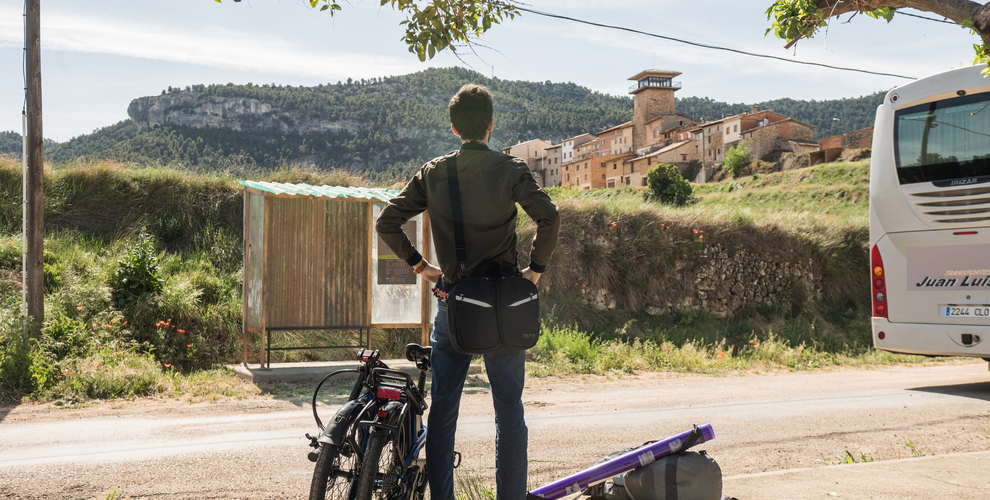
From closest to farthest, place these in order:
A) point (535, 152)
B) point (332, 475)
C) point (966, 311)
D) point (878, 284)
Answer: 1. point (332, 475)
2. point (966, 311)
3. point (878, 284)
4. point (535, 152)

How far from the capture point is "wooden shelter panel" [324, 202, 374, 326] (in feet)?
30.7

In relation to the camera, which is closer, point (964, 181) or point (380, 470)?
point (380, 470)

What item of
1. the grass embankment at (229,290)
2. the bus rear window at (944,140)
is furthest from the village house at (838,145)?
the bus rear window at (944,140)

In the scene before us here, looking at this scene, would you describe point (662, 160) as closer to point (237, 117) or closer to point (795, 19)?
point (237, 117)

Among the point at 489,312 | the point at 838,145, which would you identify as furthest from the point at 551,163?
the point at 489,312

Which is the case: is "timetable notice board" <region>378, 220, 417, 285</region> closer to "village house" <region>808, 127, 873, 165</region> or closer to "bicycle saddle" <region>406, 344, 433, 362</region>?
"bicycle saddle" <region>406, 344, 433, 362</region>

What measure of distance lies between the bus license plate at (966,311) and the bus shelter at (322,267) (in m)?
6.60

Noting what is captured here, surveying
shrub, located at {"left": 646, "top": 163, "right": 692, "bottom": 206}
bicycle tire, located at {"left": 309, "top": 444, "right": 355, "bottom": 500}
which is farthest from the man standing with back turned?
shrub, located at {"left": 646, "top": 163, "right": 692, "bottom": 206}

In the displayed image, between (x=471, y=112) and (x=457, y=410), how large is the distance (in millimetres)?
1340

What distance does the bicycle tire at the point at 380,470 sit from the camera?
2576 mm

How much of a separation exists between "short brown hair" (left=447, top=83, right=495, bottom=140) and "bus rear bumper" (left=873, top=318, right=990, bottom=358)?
22.6ft

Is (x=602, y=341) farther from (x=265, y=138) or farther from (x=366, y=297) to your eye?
(x=265, y=138)

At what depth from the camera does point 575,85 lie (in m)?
141

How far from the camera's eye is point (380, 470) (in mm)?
2729
